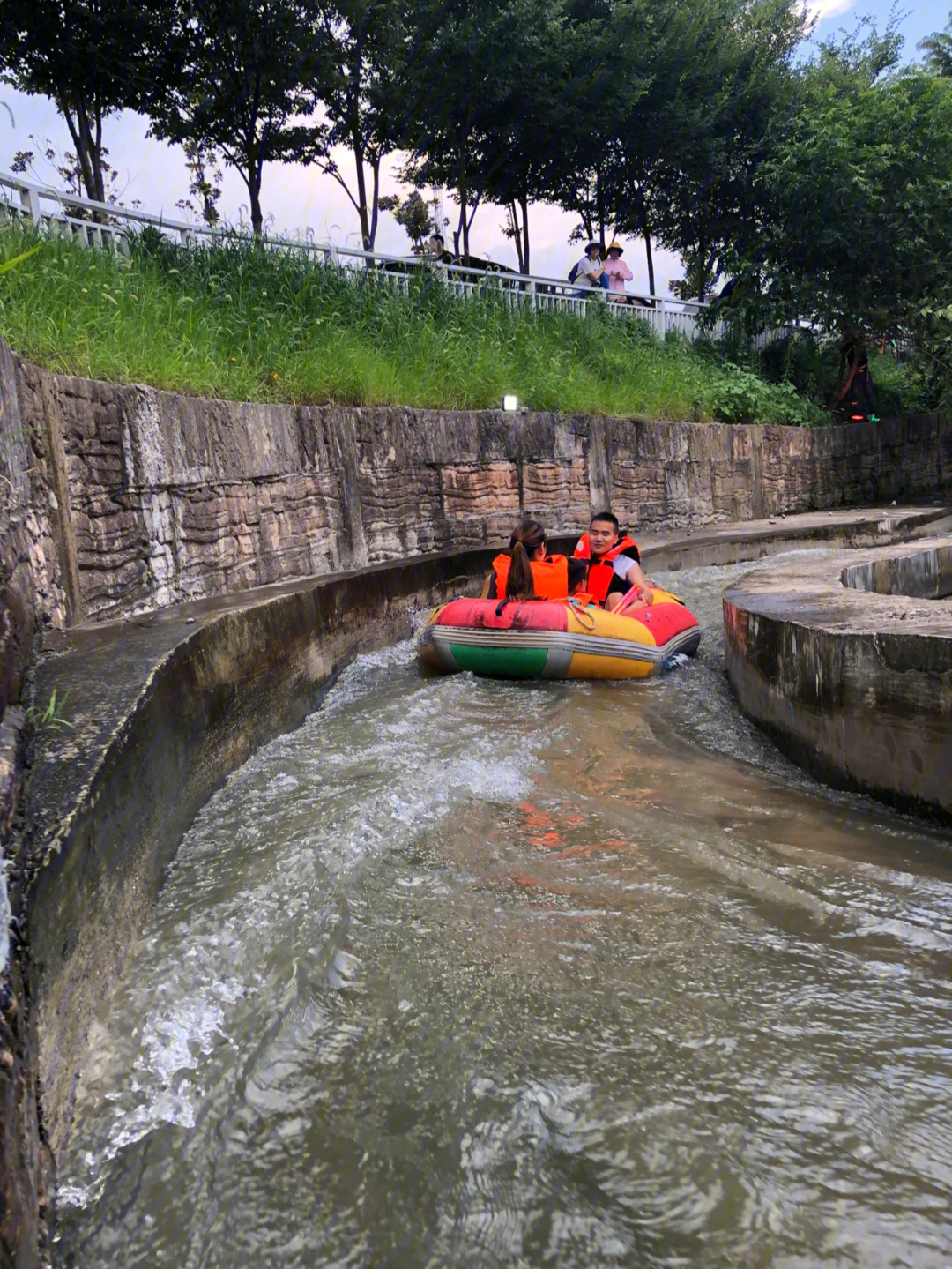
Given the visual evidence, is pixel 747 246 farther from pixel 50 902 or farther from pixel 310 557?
pixel 50 902

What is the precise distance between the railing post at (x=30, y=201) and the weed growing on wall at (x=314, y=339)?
2.04ft

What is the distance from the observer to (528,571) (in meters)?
5.73

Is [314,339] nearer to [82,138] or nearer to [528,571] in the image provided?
[528,571]

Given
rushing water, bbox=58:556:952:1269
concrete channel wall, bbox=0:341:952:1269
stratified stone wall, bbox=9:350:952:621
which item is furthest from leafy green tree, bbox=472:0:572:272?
rushing water, bbox=58:556:952:1269

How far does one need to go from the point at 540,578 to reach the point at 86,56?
10458 millimetres

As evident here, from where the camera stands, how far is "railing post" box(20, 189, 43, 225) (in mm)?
6109

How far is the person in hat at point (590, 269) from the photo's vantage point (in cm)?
1373

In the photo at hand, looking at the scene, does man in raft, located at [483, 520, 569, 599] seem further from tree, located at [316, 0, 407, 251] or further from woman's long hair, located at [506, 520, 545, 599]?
tree, located at [316, 0, 407, 251]

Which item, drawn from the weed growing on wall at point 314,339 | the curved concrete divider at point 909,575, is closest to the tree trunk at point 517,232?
the weed growing on wall at point 314,339

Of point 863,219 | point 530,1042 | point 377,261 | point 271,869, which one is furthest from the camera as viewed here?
point 863,219

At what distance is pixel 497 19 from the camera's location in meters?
14.5

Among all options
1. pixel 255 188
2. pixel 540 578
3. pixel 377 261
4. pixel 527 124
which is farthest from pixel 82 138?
pixel 540 578

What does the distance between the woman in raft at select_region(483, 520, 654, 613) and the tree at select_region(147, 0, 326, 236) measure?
30.8ft

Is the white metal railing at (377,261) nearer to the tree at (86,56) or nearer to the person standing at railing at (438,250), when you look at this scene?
the person standing at railing at (438,250)
